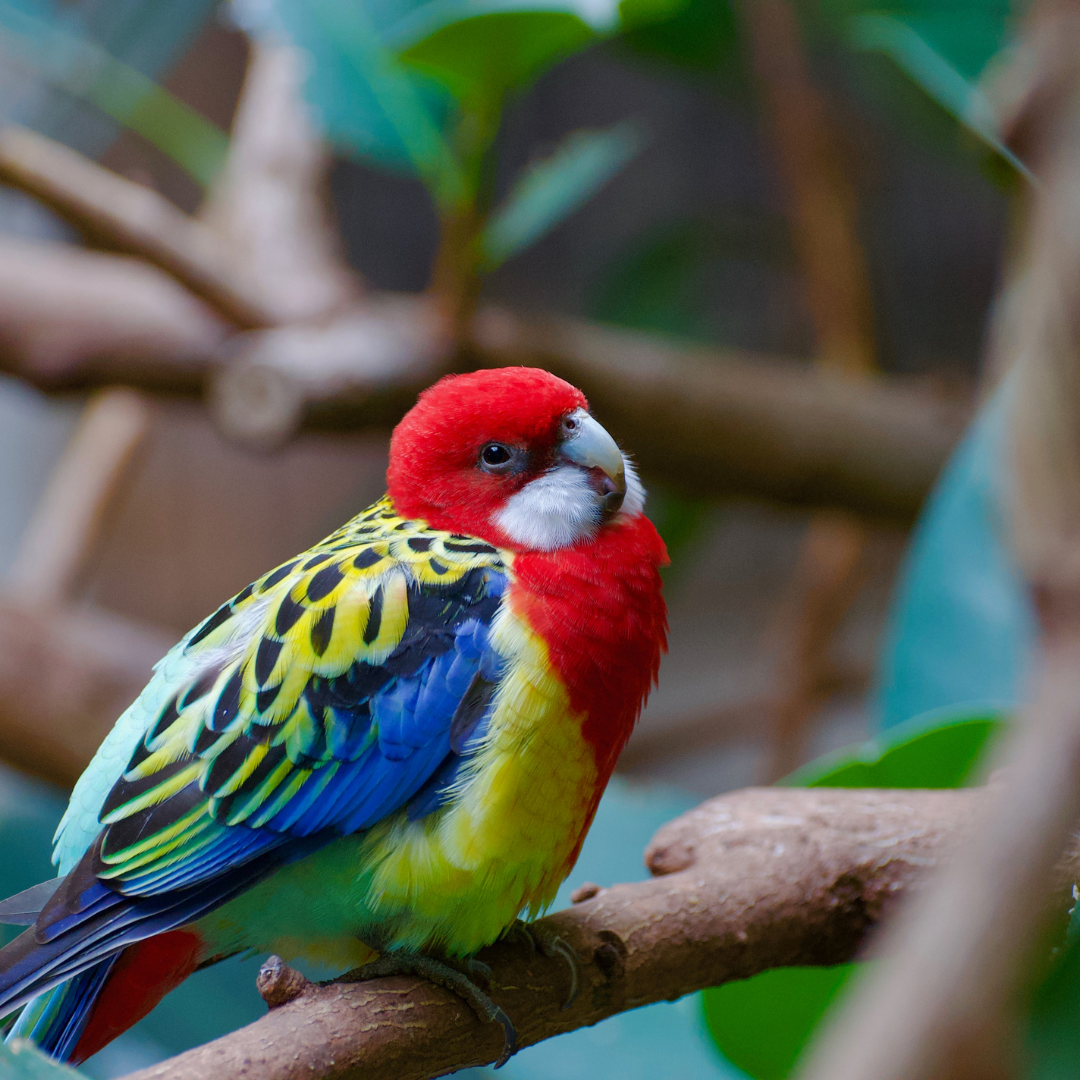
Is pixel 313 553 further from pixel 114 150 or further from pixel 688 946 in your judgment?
pixel 114 150

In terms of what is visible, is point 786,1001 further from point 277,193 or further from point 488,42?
point 277,193

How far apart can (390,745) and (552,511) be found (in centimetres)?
27

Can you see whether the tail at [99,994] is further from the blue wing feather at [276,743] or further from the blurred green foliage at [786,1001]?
the blurred green foliage at [786,1001]

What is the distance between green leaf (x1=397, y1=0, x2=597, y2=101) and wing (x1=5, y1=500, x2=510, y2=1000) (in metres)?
1.03

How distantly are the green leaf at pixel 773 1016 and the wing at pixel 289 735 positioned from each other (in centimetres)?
59

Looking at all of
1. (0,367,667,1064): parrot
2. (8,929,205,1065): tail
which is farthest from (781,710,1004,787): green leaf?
(8,929,205,1065): tail

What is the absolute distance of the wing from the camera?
88cm

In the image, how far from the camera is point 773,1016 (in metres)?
1.32

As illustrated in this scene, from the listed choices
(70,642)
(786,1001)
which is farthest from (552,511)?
(70,642)

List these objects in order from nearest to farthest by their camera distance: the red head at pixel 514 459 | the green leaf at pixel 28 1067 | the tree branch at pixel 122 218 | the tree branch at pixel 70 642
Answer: the green leaf at pixel 28 1067 → the red head at pixel 514 459 → the tree branch at pixel 122 218 → the tree branch at pixel 70 642

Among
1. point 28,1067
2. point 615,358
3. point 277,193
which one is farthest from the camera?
point 277,193

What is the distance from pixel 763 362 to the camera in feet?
8.70

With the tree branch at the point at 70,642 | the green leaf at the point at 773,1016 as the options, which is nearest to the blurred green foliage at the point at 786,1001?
the green leaf at the point at 773,1016

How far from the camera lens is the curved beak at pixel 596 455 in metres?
1.04
